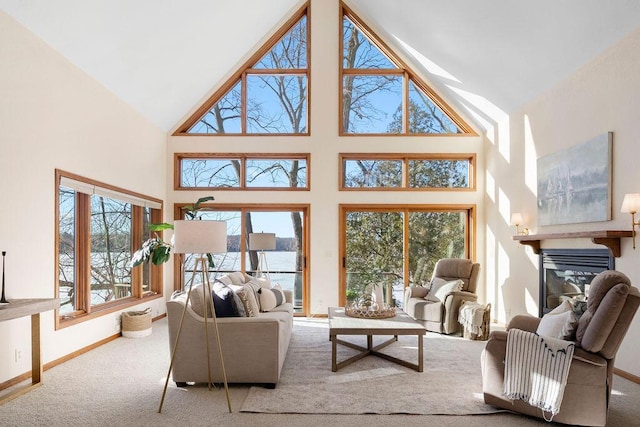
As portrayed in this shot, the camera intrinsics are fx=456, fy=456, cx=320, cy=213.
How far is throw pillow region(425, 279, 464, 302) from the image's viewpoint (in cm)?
624

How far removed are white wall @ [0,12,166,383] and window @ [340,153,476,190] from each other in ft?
12.4

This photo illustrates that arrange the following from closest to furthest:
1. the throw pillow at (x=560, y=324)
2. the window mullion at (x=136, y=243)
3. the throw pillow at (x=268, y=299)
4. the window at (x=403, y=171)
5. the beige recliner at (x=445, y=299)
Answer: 1. the throw pillow at (x=560, y=324)
2. the throw pillow at (x=268, y=299)
3. the beige recliner at (x=445, y=299)
4. the window mullion at (x=136, y=243)
5. the window at (x=403, y=171)

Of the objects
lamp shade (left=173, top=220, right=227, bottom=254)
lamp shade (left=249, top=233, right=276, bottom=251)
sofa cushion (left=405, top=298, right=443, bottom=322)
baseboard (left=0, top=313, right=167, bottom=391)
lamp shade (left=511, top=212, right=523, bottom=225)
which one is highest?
lamp shade (left=511, top=212, right=523, bottom=225)

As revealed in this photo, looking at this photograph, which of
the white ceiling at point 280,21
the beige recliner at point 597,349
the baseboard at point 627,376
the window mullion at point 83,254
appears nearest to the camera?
the beige recliner at point 597,349

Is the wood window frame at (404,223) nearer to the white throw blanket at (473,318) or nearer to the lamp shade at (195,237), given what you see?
the white throw blanket at (473,318)

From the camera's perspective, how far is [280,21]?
768cm

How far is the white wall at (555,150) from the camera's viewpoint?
4.23 metres

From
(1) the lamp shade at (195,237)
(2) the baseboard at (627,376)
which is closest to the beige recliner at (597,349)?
(2) the baseboard at (627,376)

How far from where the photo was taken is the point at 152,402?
11.5ft

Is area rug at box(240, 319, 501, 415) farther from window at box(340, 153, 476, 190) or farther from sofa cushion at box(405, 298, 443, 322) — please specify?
window at box(340, 153, 476, 190)

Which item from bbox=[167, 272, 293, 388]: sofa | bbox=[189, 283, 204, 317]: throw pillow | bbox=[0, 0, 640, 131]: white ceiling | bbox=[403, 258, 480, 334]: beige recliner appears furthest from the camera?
bbox=[403, 258, 480, 334]: beige recliner

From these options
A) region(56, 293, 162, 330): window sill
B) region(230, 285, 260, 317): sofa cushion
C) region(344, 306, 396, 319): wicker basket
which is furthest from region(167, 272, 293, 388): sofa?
region(56, 293, 162, 330): window sill

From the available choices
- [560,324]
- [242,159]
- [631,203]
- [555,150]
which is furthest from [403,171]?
[560,324]

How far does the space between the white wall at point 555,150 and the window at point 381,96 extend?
1.12m
